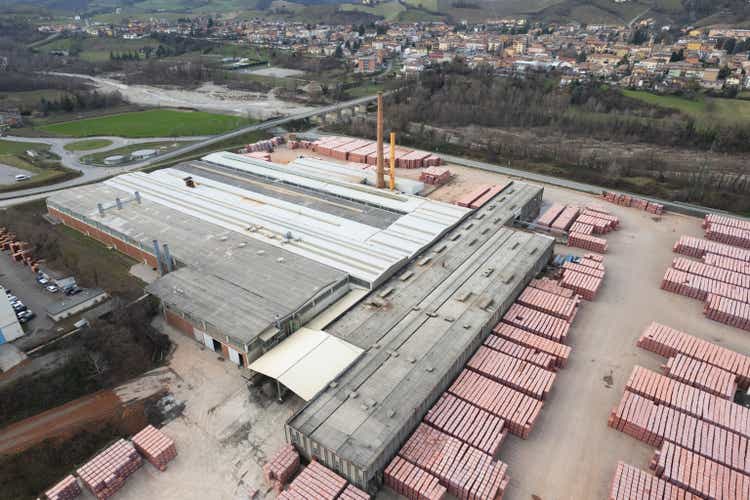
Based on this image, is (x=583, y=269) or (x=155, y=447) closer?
(x=155, y=447)

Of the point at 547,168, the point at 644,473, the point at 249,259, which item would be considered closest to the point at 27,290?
the point at 249,259

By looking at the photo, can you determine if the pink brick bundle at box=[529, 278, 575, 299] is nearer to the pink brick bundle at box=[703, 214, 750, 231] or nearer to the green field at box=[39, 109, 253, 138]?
the pink brick bundle at box=[703, 214, 750, 231]

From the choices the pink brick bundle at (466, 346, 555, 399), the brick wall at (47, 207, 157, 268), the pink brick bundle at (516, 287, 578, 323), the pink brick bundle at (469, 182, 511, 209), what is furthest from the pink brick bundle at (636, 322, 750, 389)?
the brick wall at (47, 207, 157, 268)

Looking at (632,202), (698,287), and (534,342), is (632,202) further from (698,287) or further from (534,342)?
(534,342)

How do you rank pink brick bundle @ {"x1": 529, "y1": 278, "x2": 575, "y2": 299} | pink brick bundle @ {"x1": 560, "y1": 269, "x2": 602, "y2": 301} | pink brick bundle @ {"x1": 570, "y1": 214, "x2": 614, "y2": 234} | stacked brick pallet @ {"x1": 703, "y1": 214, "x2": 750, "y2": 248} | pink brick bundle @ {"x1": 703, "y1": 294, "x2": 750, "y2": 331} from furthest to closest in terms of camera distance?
1. pink brick bundle @ {"x1": 570, "y1": 214, "x2": 614, "y2": 234}
2. stacked brick pallet @ {"x1": 703, "y1": 214, "x2": 750, "y2": 248}
3. pink brick bundle @ {"x1": 560, "y1": 269, "x2": 602, "y2": 301}
4. pink brick bundle @ {"x1": 529, "y1": 278, "x2": 575, "y2": 299}
5. pink brick bundle @ {"x1": 703, "y1": 294, "x2": 750, "y2": 331}

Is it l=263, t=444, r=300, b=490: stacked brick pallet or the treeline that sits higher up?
the treeline

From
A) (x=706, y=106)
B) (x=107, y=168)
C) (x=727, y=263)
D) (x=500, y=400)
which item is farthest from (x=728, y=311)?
(x=107, y=168)

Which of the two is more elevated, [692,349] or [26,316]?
[26,316]

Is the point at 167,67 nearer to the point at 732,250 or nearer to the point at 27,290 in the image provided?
the point at 27,290
